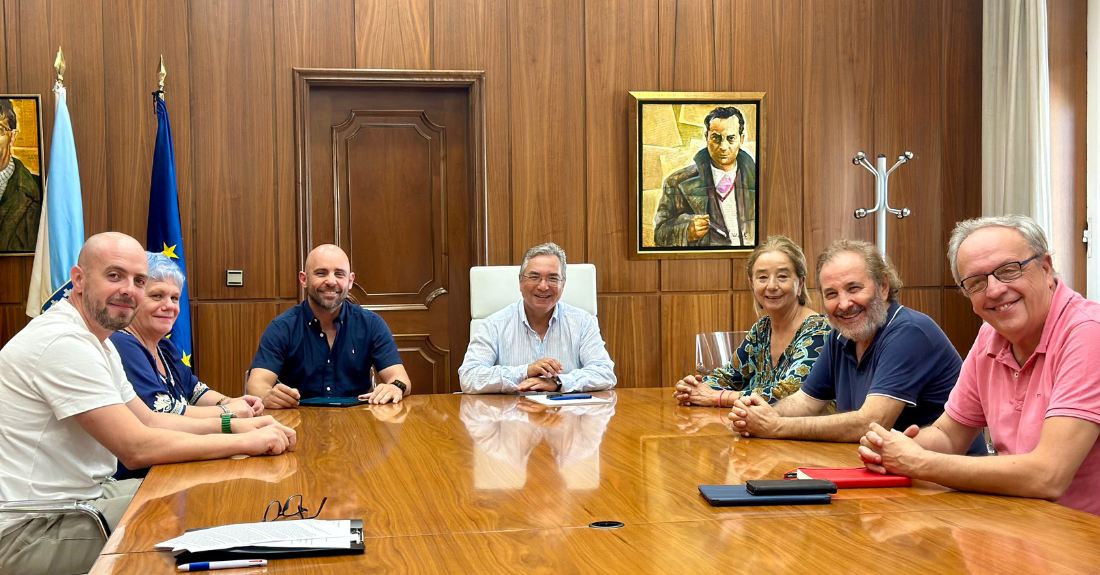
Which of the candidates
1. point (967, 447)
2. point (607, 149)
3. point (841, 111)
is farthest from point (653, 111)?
point (967, 447)

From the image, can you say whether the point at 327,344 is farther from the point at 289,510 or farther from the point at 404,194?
the point at 289,510

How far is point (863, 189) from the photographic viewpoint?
555 centimetres

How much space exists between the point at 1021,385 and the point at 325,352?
2.57 metres

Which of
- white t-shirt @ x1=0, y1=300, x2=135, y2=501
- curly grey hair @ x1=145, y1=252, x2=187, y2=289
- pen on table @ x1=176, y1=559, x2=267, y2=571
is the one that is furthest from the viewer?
curly grey hair @ x1=145, y1=252, x2=187, y2=289

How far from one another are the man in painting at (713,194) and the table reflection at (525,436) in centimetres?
213

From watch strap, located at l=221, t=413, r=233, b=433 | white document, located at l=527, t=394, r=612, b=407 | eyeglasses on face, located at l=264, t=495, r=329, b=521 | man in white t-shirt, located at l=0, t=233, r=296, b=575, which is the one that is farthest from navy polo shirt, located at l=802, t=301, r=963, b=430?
watch strap, located at l=221, t=413, r=233, b=433

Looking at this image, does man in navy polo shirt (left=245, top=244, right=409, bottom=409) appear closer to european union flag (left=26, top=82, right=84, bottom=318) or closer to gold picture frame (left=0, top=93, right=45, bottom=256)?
european union flag (left=26, top=82, right=84, bottom=318)

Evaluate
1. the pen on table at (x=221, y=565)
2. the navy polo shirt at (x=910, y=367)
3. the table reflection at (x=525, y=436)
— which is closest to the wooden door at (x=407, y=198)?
the table reflection at (x=525, y=436)

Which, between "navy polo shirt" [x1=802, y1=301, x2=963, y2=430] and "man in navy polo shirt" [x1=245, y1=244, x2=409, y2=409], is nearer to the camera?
"navy polo shirt" [x1=802, y1=301, x2=963, y2=430]

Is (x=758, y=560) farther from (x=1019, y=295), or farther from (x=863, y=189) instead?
(x=863, y=189)

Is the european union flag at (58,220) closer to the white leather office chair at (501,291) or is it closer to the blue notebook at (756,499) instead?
the white leather office chair at (501,291)

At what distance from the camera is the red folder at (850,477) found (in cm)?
184

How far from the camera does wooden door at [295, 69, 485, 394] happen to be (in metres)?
5.17

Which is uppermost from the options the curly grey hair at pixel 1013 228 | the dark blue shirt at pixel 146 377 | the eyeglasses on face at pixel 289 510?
Answer: the curly grey hair at pixel 1013 228
